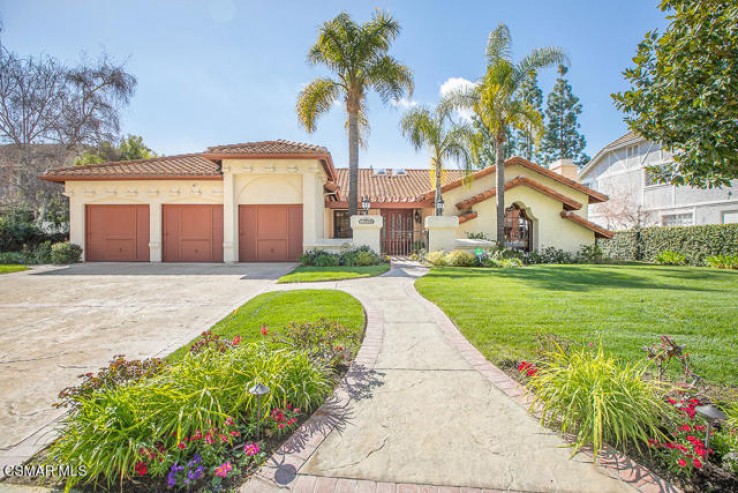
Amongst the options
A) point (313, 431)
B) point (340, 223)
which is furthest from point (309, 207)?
point (313, 431)

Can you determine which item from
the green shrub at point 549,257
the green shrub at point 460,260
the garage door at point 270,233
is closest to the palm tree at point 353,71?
the garage door at point 270,233

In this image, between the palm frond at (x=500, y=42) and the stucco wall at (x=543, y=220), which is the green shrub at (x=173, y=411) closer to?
the palm frond at (x=500, y=42)

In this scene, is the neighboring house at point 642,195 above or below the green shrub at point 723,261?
above

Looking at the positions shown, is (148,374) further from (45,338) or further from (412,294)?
(412,294)

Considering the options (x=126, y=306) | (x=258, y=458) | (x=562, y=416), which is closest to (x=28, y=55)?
(x=126, y=306)

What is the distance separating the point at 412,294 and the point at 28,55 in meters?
27.3

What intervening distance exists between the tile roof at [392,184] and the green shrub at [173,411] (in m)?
15.5

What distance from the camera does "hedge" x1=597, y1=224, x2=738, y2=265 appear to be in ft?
45.3

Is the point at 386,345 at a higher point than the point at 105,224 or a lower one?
lower

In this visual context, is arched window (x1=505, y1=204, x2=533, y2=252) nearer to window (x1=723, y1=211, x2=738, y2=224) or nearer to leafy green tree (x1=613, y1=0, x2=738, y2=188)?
window (x1=723, y1=211, x2=738, y2=224)

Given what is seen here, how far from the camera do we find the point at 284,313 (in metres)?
5.39

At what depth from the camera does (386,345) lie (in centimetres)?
420

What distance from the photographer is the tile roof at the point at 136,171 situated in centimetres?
1420

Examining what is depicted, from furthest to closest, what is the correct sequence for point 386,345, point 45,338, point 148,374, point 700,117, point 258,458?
point 45,338 → point 386,345 → point 700,117 → point 148,374 → point 258,458
